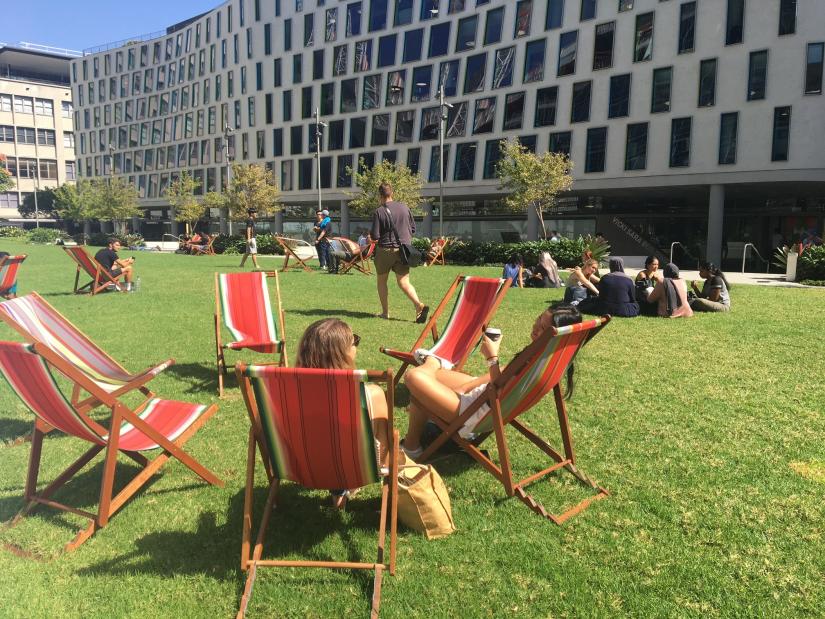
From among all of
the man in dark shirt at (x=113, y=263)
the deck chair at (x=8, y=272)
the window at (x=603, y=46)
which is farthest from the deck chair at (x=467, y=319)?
the window at (x=603, y=46)

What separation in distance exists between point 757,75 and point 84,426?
30.9 m

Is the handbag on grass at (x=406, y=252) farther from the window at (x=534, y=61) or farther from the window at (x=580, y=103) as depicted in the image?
the window at (x=534, y=61)

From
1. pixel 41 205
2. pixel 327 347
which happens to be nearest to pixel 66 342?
pixel 327 347

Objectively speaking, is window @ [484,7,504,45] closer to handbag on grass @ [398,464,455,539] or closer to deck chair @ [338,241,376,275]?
deck chair @ [338,241,376,275]

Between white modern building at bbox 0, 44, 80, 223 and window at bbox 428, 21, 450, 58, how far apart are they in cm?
5497

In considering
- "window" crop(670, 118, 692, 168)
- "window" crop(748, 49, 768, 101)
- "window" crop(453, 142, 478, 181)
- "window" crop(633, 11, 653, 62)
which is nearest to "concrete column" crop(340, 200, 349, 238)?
"window" crop(453, 142, 478, 181)

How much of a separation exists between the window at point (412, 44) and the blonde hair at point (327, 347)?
38.8 m

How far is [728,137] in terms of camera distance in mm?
26719

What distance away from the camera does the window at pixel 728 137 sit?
26531 mm

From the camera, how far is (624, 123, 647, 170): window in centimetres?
2927

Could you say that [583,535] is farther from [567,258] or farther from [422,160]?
[422,160]

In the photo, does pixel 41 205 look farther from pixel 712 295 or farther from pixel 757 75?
pixel 712 295

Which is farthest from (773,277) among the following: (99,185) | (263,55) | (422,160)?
(99,185)

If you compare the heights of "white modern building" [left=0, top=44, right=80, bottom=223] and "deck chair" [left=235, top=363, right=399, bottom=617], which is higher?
"white modern building" [left=0, top=44, right=80, bottom=223]
